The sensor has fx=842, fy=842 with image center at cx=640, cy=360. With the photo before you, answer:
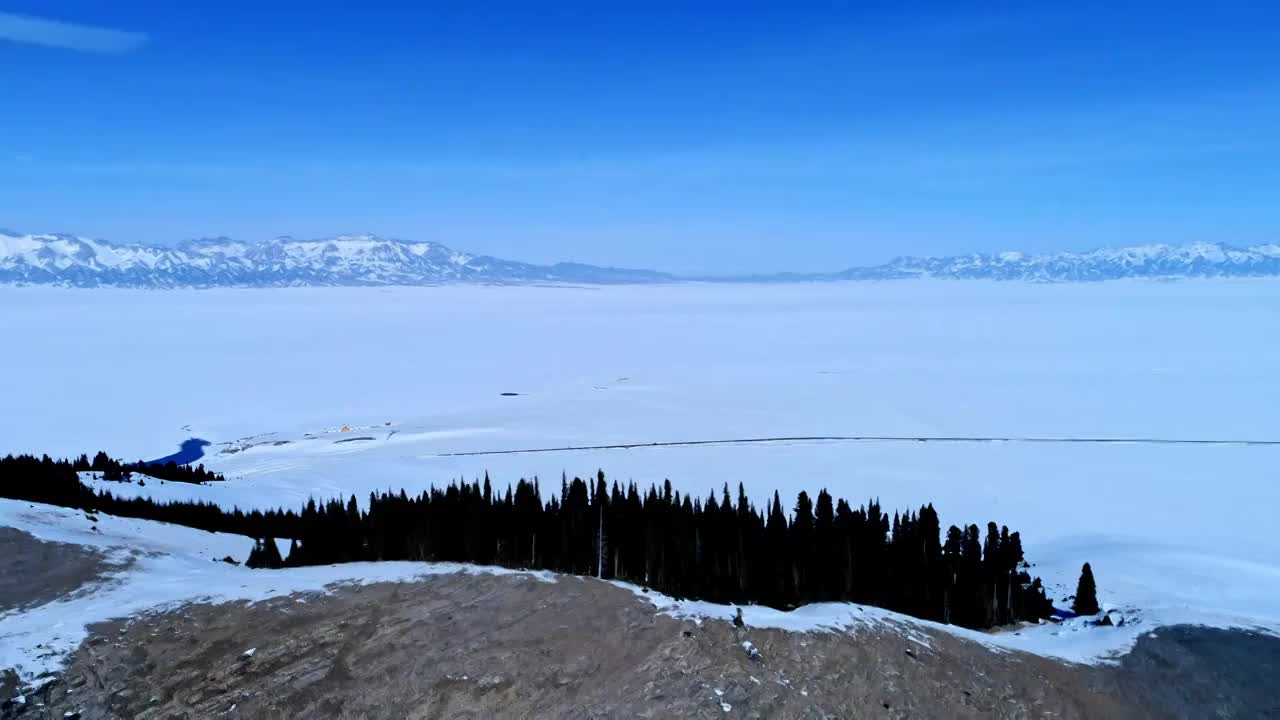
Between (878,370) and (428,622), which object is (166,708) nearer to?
Answer: (428,622)

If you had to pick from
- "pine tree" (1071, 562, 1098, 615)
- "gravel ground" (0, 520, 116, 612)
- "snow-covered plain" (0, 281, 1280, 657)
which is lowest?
"snow-covered plain" (0, 281, 1280, 657)

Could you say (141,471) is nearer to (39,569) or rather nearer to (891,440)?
(39,569)

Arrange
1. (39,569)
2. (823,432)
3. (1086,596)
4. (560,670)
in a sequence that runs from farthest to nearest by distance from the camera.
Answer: (823,432) < (1086,596) < (39,569) < (560,670)

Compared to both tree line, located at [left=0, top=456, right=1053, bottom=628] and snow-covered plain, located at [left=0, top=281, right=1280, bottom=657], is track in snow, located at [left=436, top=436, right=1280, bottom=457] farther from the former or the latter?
tree line, located at [left=0, top=456, right=1053, bottom=628]

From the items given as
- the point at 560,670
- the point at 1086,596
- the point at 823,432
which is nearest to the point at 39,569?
the point at 560,670

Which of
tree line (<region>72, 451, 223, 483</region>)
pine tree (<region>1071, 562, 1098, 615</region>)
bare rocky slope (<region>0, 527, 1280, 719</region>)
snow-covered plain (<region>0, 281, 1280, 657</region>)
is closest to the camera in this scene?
bare rocky slope (<region>0, 527, 1280, 719</region>)

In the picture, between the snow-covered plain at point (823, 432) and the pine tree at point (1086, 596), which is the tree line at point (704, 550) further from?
the snow-covered plain at point (823, 432)

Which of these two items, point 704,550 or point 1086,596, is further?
point 1086,596

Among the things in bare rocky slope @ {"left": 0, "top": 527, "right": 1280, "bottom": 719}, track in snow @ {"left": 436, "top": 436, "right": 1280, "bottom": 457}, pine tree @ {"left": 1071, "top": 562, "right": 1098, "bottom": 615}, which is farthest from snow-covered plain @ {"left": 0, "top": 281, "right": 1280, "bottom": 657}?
bare rocky slope @ {"left": 0, "top": 527, "right": 1280, "bottom": 719}

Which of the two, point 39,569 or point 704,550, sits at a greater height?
point 39,569
